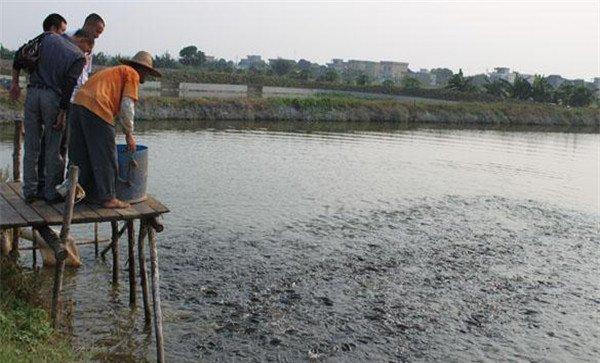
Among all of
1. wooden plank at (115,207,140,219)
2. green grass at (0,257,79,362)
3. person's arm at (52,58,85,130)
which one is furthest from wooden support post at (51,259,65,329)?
person's arm at (52,58,85,130)

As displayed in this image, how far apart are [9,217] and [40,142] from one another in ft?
3.70

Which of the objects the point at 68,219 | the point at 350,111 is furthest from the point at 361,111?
the point at 68,219

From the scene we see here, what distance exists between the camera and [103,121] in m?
7.92

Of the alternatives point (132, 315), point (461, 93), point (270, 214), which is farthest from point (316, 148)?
point (461, 93)

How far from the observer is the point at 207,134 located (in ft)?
106

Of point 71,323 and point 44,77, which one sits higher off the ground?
point 44,77

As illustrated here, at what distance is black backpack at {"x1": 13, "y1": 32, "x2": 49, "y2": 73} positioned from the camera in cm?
785

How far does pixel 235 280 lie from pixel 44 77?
5.12m

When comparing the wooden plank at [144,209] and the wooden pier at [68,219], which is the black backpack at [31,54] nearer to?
the wooden pier at [68,219]

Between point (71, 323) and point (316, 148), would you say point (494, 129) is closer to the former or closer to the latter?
point (316, 148)

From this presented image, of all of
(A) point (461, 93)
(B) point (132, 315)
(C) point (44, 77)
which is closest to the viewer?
(C) point (44, 77)

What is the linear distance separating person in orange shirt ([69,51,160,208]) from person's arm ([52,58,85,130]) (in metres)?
0.11

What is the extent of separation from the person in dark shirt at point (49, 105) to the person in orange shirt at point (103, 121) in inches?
7.2

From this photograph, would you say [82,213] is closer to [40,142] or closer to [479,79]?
[40,142]
